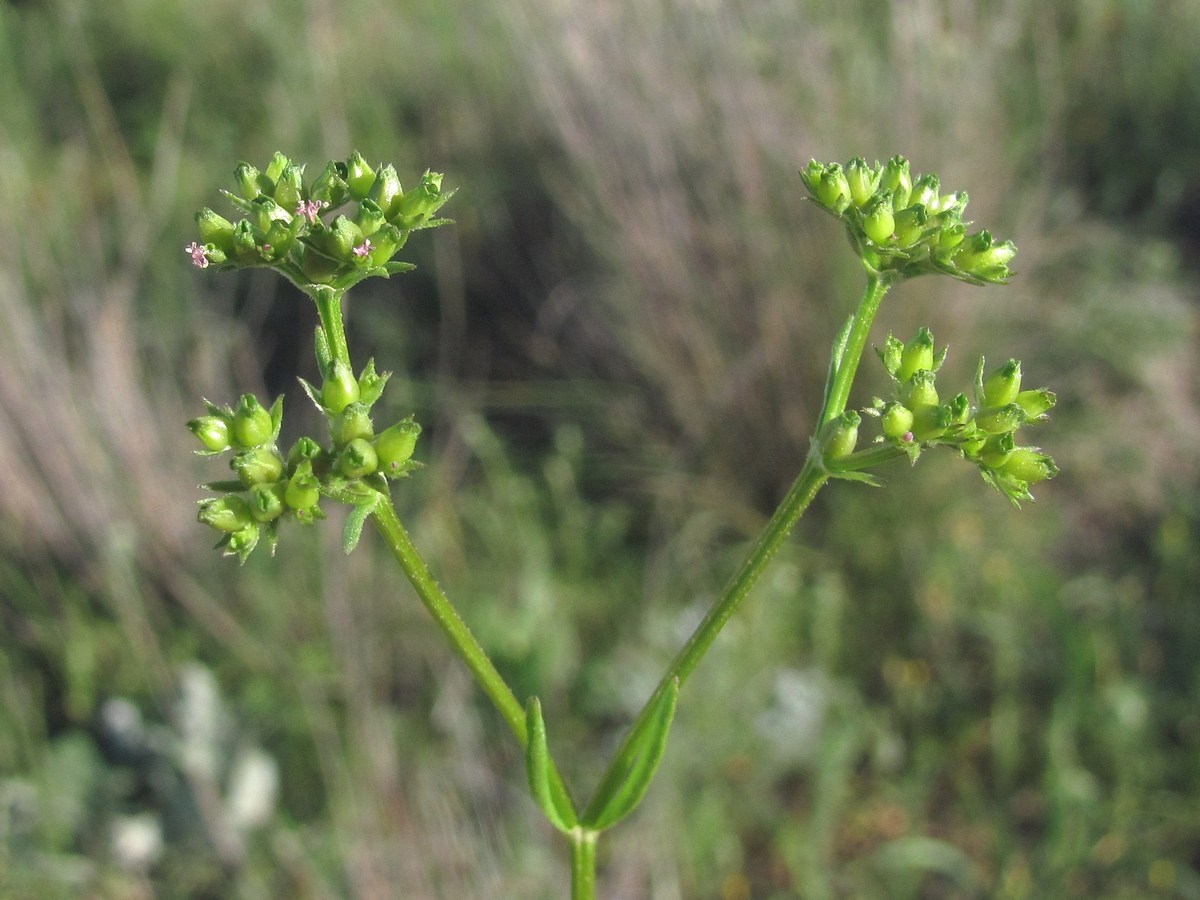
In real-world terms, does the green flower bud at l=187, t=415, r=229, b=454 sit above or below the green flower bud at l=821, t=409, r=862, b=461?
above

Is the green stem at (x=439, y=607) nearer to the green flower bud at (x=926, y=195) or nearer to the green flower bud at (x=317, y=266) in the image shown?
the green flower bud at (x=317, y=266)

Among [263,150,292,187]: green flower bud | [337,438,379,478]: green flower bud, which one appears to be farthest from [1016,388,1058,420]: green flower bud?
[263,150,292,187]: green flower bud

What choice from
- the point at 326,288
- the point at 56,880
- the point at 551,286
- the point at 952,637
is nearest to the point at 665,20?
the point at 551,286

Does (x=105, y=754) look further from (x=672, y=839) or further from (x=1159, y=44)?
(x=1159, y=44)

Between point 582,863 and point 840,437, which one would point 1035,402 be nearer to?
point 840,437

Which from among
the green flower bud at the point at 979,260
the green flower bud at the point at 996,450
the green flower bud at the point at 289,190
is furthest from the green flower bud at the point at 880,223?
the green flower bud at the point at 289,190

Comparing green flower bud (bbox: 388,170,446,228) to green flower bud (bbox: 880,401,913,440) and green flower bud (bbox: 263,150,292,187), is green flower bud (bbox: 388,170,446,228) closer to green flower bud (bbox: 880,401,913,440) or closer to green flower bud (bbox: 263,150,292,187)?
green flower bud (bbox: 263,150,292,187)
